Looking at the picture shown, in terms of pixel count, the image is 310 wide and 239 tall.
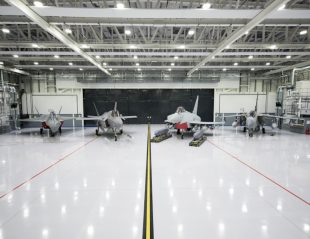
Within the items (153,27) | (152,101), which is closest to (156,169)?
(153,27)

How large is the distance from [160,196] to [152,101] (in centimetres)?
1985

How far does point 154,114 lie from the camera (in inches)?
971

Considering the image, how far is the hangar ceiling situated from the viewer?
668 centimetres

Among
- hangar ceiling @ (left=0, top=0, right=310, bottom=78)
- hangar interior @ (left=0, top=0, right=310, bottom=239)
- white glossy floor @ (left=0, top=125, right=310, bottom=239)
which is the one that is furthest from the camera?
hangar ceiling @ (left=0, top=0, right=310, bottom=78)

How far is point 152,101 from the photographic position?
24.5 metres

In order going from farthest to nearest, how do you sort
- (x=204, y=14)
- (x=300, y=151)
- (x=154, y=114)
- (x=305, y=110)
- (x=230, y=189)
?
(x=154, y=114) → (x=305, y=110) → (x=300, y=151) → (x=204, y=14) → (x=230, y=189)

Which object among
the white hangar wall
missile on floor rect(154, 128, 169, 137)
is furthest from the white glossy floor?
the white hangar wall

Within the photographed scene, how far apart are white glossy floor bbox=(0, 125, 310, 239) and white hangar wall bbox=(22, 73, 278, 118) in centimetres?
1439

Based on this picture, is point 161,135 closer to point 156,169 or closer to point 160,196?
point 156,169

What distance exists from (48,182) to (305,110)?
20.6 meters

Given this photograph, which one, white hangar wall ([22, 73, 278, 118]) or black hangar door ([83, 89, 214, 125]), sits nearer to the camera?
white hangar wall ([22, 73, 278, 118])

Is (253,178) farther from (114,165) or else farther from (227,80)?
(227,80)

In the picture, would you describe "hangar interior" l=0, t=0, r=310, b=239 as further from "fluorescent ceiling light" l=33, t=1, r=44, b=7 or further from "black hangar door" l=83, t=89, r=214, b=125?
"black hangar door" l=83, t=89, r=214, b=125

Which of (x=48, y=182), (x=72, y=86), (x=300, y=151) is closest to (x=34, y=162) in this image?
(x=48, y=182)
